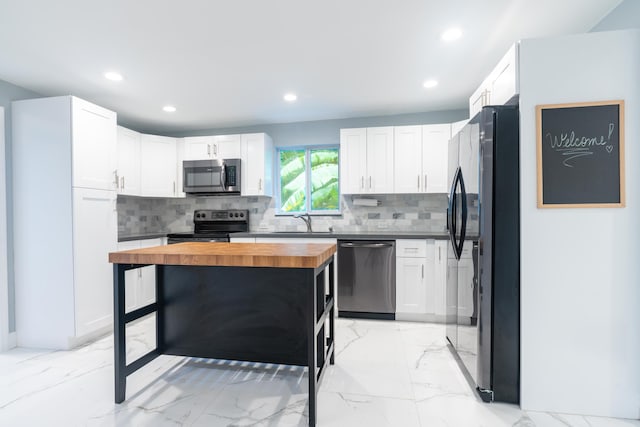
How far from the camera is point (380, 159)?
11.8ft

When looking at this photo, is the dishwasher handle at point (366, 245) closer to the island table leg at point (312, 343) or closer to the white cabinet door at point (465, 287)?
the white cabinet door at point (465, 287)

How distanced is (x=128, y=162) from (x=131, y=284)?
1.51m

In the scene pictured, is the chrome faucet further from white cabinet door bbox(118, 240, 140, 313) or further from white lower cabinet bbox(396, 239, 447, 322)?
white cabinet door bbox(118, 240, 140, 313)

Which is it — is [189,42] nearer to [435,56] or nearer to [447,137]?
[435,56]

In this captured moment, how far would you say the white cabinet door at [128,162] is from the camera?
138 inches

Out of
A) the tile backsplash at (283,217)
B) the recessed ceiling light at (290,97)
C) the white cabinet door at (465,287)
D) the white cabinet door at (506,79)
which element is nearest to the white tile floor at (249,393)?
the white cabinet door at (465,287)

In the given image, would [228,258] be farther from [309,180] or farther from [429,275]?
[309,180]

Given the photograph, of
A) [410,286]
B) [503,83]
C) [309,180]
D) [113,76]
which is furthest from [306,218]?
[503,83]

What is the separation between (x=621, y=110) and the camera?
5.20 ft

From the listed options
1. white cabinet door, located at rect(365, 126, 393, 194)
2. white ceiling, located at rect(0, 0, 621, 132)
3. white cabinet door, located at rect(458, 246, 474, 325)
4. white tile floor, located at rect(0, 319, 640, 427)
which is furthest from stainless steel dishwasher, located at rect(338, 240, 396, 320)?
white ceiling, located at rect(0, 0, 621, 132)

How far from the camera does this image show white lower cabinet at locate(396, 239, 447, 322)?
10.3ft

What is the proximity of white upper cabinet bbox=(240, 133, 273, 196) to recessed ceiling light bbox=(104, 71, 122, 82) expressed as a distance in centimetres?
150

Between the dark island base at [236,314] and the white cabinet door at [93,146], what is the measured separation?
1.38 metres

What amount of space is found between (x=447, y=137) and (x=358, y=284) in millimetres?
2017
